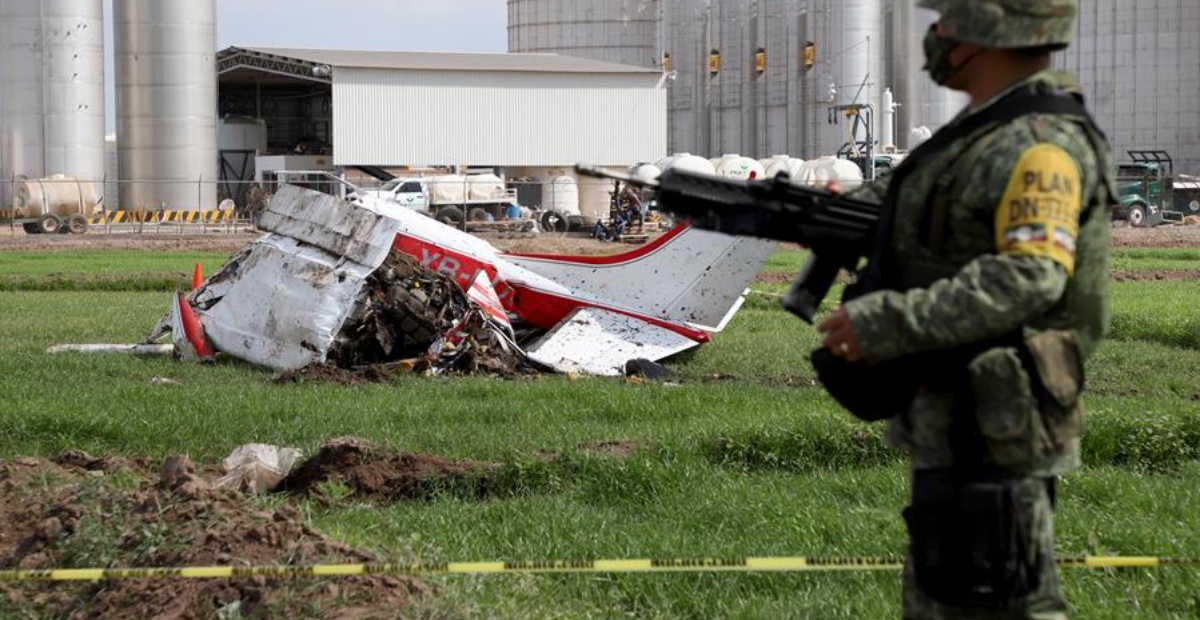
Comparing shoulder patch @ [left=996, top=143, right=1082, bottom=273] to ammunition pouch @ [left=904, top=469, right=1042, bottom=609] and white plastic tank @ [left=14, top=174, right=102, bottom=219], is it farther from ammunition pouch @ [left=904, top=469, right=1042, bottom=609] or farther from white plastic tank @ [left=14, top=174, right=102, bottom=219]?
white plastic tank @ [left=14, top=174, right=102, bottom=219]

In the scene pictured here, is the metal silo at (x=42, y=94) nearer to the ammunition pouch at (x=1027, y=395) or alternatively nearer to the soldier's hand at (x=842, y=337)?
the soldier's hand at (x=842, y=337)

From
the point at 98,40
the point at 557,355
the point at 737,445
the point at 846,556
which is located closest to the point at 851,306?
the point at 846,556

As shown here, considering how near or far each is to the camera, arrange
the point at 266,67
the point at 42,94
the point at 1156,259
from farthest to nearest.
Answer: the point at 266,67
the point at 42,94
the point at 1156,259

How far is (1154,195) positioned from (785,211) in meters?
58.1

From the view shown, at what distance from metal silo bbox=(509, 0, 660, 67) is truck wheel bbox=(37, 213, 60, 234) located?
34746mm

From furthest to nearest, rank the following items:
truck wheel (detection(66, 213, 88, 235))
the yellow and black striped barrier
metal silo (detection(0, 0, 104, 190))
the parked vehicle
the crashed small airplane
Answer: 1. metal silo (detection(0, 0, 104, 190))
2. the yellow and black striped barrier
3. the parked vehicle
4. truck wheel (detection(66, 213, 88, 235))
5. the crashed small airplane

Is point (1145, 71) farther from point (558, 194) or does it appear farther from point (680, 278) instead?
point (680, 278)

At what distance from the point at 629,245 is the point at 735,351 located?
27.9m

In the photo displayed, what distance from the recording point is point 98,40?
6116 centimetres

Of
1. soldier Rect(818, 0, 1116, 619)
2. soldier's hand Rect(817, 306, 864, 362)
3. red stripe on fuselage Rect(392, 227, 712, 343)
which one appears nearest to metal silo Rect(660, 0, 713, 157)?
red stripe on fuselage Rect(392, 227, 712, 343)

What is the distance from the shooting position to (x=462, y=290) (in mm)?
15070

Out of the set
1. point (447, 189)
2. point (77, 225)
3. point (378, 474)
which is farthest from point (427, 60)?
point (378, 474)

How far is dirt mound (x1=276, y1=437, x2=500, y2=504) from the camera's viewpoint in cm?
847

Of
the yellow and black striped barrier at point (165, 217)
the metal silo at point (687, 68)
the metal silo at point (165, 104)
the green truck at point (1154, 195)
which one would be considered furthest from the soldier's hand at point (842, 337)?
the metal silo at point (687, 68)
